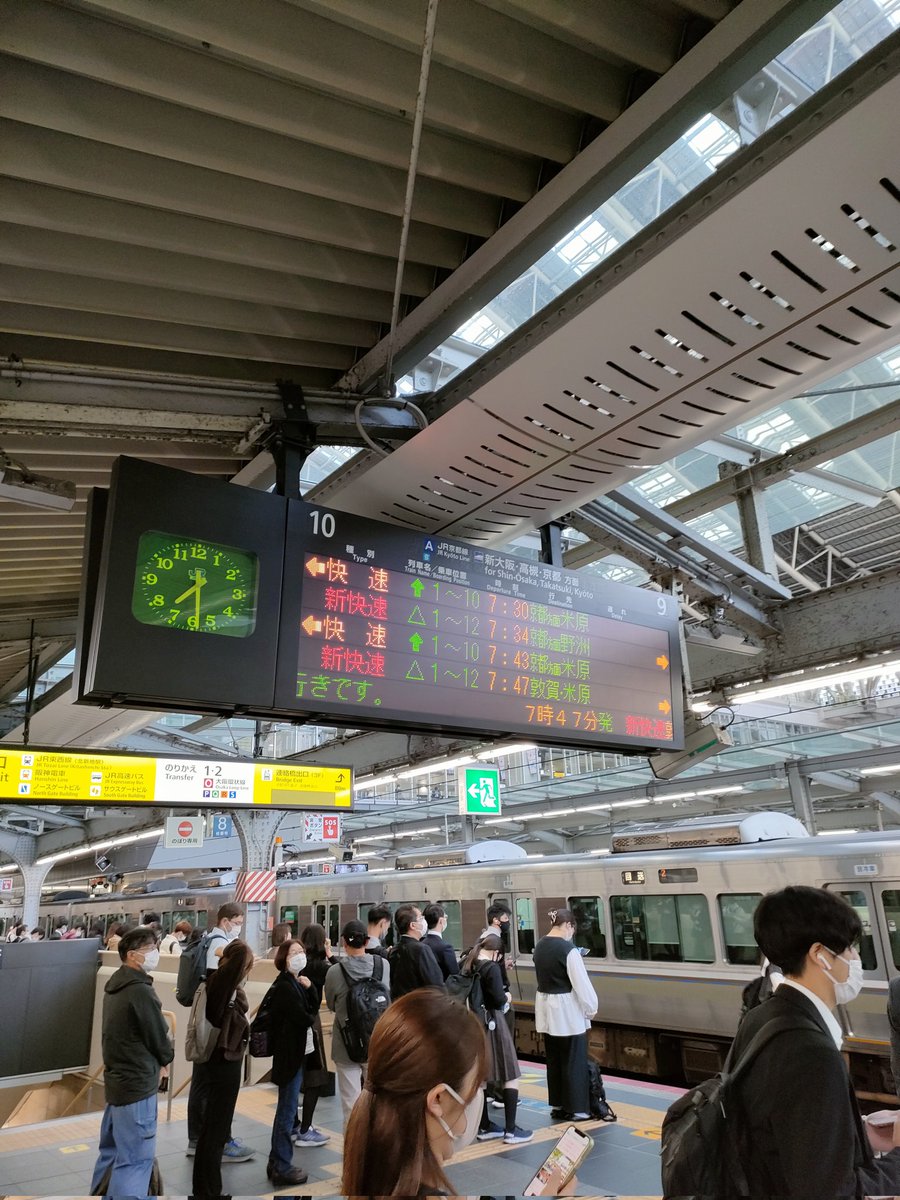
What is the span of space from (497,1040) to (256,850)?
1073cm

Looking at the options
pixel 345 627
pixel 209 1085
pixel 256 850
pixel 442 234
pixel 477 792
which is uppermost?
pixel 442 234

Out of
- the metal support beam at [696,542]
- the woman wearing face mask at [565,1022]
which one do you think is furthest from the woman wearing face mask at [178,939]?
the metal support beam at [696,542]

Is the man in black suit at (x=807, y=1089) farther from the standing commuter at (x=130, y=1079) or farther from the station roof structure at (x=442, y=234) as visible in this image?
the standing commuter at (x=130, y=1079)

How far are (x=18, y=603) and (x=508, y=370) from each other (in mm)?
5810

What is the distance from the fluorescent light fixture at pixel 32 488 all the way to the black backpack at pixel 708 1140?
13.4ft

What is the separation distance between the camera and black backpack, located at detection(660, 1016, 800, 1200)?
73.9 inches

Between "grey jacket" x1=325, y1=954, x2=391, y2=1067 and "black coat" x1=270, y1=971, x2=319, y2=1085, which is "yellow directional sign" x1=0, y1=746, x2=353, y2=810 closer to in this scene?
"black coat" x1=270, y1=971, x2=319, y2=1085

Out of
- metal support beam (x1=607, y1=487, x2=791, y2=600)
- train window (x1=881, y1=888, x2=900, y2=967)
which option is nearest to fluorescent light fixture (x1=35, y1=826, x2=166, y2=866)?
train window (x1=881, y1=888, x2=900, y2=967)

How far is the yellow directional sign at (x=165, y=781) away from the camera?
24.0ft

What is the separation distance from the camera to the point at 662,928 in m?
9.94

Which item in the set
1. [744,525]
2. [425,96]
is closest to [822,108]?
[425,96]

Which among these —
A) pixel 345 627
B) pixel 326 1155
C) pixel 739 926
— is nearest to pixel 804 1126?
pixel 345 627

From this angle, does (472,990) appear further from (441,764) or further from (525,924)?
(525,924)

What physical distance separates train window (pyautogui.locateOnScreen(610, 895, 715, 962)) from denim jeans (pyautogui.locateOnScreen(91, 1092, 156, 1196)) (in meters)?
6.30
